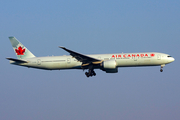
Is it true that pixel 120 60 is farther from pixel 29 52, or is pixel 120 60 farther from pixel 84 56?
pixel 29 52

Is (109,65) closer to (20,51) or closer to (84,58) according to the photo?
(84,58)

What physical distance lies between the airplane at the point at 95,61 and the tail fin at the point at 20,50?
1.12m

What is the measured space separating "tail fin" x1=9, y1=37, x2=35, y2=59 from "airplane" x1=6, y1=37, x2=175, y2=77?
112cm

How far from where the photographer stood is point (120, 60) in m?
44.3

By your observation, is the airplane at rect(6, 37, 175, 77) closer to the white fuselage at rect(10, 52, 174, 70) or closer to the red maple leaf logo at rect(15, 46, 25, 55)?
the white fuselage at rect(10, 52, 174, 70)

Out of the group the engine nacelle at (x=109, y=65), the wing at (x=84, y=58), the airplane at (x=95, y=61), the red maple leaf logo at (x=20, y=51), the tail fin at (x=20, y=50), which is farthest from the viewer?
the red maple leaf logo at (x=20, y=51)

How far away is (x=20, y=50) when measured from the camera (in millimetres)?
49969

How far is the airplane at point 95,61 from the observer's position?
44094 millimetres

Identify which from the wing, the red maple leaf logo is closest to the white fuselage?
the wing

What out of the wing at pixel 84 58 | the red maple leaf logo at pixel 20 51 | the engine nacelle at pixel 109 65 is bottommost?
the engine nacelle at pixel 109 65

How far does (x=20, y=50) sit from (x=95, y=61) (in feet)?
47.0

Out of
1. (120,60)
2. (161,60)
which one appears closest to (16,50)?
(120,60)

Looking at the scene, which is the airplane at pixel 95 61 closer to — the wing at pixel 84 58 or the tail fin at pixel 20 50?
the wing at pixel 84 58

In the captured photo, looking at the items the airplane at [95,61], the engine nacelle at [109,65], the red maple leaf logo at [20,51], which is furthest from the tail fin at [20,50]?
the engine nacelle at [109,65]
